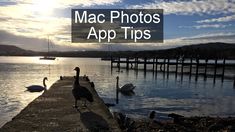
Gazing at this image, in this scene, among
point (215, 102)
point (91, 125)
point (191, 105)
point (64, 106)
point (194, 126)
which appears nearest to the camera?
point (91, 125)

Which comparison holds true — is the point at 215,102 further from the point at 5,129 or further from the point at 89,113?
the point at 5,129

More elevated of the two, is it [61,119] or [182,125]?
[61,119]

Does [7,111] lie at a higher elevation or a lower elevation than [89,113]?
lower

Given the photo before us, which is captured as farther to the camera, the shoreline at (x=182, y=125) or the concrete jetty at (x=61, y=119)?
Answer: the shoreline at (x=182, y=125)

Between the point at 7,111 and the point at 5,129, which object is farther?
the point at 7,111

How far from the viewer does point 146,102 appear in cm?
3019

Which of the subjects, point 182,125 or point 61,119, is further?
point 182,125

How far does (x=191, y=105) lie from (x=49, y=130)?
20.5 m

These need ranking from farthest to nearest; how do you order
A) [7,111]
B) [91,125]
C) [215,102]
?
1. [215,102]
2. [7,111]
3. [91,125]

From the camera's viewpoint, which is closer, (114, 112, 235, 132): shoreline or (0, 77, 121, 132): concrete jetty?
(0, 77, 121, 132): concrete jetty

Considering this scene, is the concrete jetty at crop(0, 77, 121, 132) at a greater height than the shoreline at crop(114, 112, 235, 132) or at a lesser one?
greater

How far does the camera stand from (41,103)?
56.0 ft

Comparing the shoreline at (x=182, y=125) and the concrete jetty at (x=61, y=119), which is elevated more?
the concrete jetty at (x=61, y=119)

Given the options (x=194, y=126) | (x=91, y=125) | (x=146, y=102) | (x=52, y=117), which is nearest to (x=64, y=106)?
(x=52, y=117)
